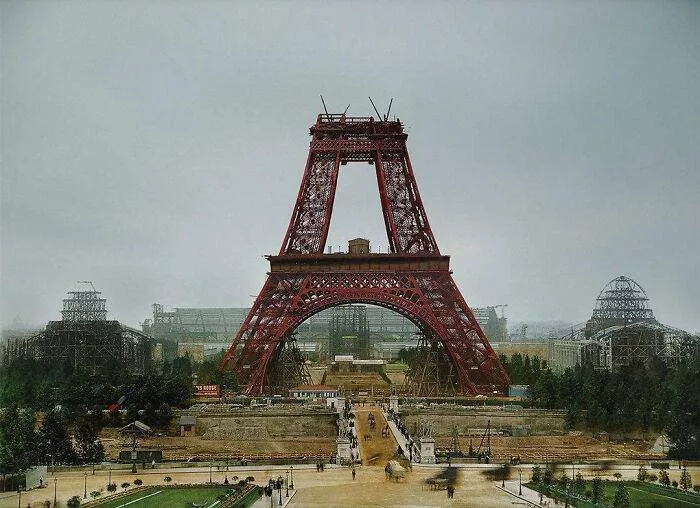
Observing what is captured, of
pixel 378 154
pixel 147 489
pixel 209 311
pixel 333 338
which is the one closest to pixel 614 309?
pixel 378 154

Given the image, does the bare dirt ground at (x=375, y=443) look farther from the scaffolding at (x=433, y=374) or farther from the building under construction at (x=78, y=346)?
the building under construction at (x=78, y=346)

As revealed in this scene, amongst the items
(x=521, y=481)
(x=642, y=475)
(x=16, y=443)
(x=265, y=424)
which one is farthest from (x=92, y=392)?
(x=642, y=475)

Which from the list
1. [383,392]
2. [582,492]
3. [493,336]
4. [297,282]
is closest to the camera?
[582,492]

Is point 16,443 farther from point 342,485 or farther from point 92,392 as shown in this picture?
point 92,392

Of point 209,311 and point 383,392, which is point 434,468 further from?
point 209,311

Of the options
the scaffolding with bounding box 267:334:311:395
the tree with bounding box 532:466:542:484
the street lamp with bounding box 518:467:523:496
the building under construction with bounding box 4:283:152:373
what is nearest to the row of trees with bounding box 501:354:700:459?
the street lamp with bounding box 518:467:523:496

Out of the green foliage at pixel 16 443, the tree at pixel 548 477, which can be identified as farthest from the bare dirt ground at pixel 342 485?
the green foliage at pixel 16 443
